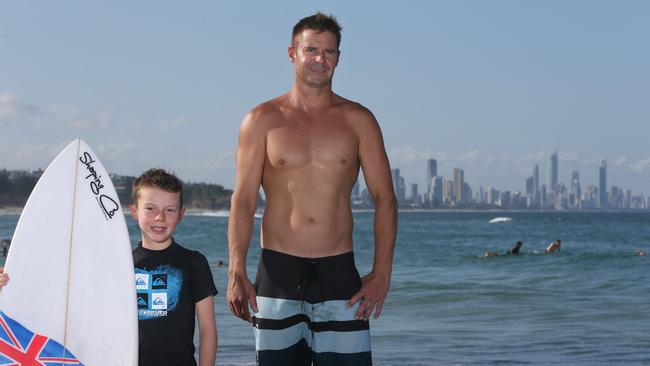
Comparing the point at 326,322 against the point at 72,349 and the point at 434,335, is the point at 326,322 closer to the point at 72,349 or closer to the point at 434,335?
the point at 72,349

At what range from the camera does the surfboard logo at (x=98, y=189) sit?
157 inches

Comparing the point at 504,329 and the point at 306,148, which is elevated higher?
the point at 306,148

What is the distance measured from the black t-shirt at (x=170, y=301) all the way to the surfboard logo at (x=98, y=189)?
0.48m

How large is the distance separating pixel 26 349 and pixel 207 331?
804 millimetres

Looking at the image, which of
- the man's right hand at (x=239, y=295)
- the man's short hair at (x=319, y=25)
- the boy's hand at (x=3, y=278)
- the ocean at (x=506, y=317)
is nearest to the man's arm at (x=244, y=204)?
the man's right hand at (x=239, y=295)

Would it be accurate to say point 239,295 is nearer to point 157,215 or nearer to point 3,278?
point 157,215

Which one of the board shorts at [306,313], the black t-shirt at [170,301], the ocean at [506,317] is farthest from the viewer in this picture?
the ocean at [506,317]

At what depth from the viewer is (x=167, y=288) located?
3500mm

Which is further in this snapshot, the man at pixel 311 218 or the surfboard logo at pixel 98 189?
the surfboard logo at pixel 98 189

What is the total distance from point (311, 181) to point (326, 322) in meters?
0.56

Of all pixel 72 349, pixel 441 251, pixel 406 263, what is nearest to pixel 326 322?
pixel 72 349

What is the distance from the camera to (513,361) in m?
8.67

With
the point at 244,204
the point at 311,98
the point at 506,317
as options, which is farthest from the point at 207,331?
the point at 506,317

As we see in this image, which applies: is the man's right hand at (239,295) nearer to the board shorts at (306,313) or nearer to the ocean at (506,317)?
the board shorts at (306,313)
